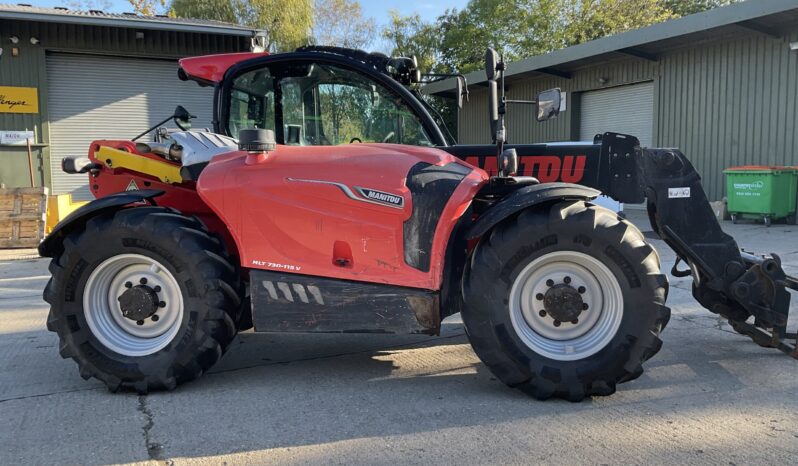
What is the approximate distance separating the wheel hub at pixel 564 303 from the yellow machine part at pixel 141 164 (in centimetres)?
275

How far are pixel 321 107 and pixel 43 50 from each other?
13.3 metres

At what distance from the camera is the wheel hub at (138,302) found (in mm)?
3730

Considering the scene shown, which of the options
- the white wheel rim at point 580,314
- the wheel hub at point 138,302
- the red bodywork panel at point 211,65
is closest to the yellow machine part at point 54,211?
the red bodywork panel at point 211,65

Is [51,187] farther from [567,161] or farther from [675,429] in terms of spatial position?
[675,429]

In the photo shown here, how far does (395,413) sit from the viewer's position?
3355mm

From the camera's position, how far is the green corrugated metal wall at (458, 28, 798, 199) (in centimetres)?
1281

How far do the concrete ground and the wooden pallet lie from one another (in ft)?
24.5

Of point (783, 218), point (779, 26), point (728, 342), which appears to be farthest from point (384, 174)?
point (779, 26)

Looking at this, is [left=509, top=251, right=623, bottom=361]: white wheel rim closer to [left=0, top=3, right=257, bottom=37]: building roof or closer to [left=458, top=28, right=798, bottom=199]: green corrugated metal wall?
[left=458, top=28, right=798, bottom=199]: green corrugated metal wall

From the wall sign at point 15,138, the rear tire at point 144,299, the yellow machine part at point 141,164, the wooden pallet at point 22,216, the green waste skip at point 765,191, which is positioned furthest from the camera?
the wall sign at point 15,138

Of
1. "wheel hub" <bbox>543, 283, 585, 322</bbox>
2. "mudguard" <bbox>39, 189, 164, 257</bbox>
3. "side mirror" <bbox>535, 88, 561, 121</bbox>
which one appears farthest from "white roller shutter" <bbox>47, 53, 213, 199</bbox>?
"wheel hub" <bbox>543, 283, 585, 322</bbox>

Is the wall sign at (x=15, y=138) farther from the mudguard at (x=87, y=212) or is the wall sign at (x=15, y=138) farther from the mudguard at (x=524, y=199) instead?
the mudguard at (x=524, y=199)

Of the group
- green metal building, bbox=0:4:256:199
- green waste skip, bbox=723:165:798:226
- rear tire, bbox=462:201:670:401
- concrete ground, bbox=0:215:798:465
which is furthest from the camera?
green metal building, bbox=0:4:256:199

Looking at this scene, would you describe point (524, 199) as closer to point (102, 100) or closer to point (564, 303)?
point (564, 303)
